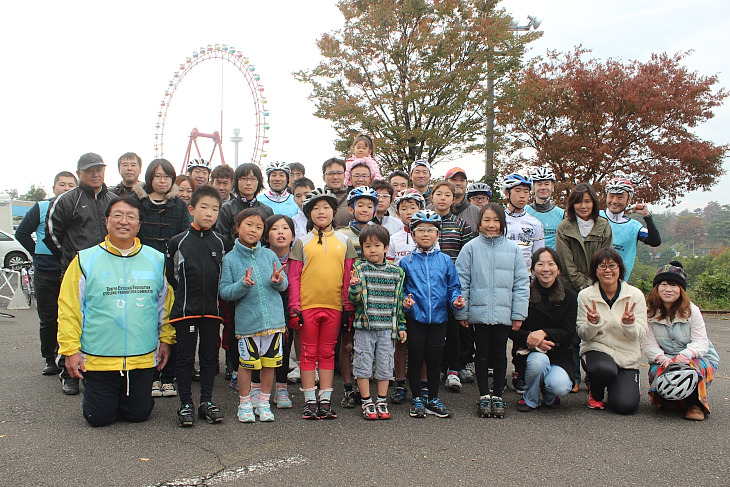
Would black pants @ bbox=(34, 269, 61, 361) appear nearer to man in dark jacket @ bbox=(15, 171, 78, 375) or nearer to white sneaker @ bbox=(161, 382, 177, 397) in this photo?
man in dark jacket @ bbox=(15, 171, 78, 375)

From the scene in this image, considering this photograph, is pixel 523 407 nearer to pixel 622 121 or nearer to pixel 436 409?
pixel 436 409

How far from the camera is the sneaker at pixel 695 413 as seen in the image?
452 cm

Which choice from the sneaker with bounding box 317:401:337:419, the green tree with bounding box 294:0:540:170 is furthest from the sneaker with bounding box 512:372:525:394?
the green tree with bounding box 294:0:540:170

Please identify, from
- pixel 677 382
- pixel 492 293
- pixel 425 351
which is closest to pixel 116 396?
pixel 425 351

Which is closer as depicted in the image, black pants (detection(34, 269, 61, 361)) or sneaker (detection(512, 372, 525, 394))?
sneaker (detection(512, 372, 525, 394))

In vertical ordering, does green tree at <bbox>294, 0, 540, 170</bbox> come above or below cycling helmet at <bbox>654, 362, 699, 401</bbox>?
above

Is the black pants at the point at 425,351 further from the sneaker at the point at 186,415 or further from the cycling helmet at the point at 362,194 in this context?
the sneaker at the point at 186,415

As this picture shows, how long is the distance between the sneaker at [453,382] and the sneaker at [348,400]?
3.52ft

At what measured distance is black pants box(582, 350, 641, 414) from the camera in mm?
4648

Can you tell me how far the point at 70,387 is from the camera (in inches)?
196

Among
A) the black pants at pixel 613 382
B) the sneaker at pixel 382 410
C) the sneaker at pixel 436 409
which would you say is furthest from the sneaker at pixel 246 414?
the black pants at pixel 613 382

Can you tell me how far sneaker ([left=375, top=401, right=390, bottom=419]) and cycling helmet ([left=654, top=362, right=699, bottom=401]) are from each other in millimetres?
2254

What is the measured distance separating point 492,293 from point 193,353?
2.48m

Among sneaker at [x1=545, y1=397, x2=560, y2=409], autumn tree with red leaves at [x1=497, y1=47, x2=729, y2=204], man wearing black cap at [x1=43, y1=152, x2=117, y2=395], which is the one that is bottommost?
sneaker at [x1=545, y1=397, x2=560, y2=409]
